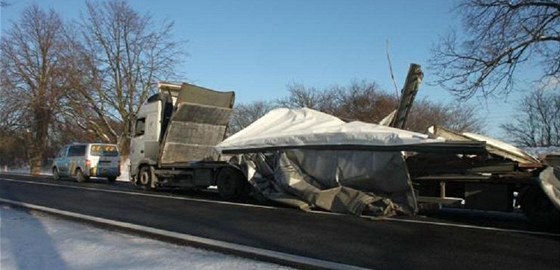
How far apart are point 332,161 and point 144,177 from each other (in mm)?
8630

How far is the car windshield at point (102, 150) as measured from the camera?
92.2 ft

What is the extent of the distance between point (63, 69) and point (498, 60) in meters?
34.9

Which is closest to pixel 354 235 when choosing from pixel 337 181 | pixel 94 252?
pixel 337 181

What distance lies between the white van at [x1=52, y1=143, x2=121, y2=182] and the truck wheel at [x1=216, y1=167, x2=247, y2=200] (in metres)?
13.5

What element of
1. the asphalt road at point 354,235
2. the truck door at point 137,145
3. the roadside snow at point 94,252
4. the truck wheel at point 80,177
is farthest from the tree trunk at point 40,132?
the roadside snow at point 94,252

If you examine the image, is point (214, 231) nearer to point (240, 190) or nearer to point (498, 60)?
point (240, 190)

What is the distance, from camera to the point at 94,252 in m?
7.68

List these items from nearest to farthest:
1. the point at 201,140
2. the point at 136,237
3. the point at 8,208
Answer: the point at 136,237 → the point at 8,208 → the point at 201,140

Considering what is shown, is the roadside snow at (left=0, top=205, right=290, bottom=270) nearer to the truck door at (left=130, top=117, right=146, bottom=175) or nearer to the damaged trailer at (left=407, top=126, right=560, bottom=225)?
the damaged trailer at (left=407, top=126, right=560, bottom=225)

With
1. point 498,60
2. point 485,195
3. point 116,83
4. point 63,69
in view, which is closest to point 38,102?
point 63,69

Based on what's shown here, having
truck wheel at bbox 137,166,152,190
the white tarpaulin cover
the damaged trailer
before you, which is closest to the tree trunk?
truck wheel at bbox 137,166,152,190

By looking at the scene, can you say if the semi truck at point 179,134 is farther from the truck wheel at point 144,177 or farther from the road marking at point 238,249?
the road marking at point 238,249

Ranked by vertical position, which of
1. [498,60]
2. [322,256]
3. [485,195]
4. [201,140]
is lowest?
[322,256]

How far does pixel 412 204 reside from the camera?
39.4 feet
